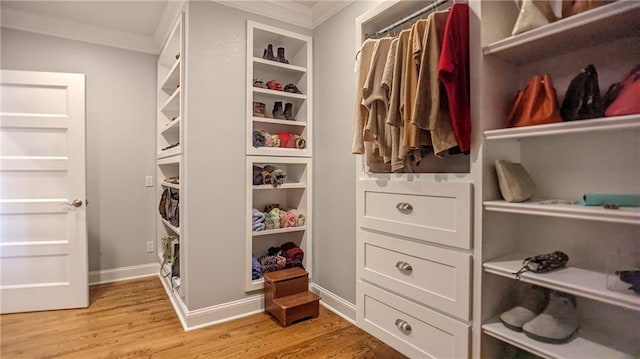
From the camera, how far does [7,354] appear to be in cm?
187

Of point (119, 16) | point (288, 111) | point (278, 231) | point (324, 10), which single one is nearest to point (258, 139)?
point (288, 111)

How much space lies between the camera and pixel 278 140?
258 centimetres

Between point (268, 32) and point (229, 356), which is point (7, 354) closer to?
point (229, 356)

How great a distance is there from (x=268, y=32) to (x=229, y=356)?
2348 mm

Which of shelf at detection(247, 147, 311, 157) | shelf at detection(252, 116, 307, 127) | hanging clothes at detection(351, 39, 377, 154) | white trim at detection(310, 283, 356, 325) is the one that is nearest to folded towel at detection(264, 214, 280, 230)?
shelf at detection(247, 147, 311, 157)

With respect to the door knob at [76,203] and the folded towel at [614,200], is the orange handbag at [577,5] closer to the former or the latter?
the folded towel at [614,200]

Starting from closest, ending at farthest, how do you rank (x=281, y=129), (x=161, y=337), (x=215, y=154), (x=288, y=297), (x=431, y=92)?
(x=431, y=92), (x=161, y=337), (x=215, y=154), (x=288, y=297), (x=281, y=129)

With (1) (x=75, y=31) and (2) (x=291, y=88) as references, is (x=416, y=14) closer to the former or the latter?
(2) (x=291, y=88)

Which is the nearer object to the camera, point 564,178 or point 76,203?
point 564,178

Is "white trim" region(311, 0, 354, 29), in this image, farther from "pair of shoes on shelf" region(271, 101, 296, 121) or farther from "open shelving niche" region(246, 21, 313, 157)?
"pair of shoes on shelf" region(271, 101, 296, 121)

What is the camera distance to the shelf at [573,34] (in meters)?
0.94

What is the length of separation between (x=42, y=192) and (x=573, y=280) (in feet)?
11.1

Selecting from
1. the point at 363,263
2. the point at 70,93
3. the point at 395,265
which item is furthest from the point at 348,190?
the point at 70,93

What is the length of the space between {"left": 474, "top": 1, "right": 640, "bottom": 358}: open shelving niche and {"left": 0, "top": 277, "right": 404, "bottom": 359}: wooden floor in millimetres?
1021
